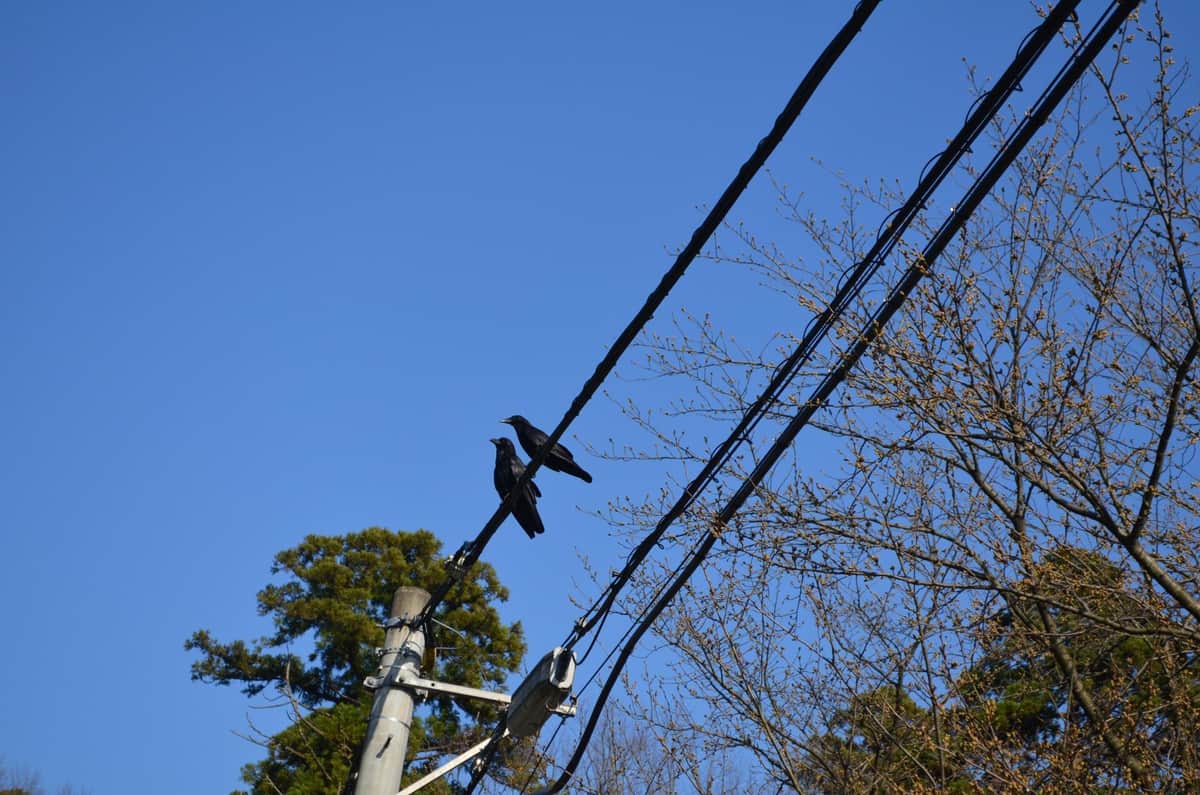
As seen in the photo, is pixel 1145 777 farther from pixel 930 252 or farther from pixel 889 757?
pixel 930 252

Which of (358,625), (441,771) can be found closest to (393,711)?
(441,771)

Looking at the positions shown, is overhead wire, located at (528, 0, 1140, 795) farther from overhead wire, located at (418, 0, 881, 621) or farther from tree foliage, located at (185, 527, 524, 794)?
tree foliage, located at (185, 527, 524, 794)

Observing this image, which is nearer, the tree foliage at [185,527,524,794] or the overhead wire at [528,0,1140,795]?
the overhead wire at [528,0,1140,795]

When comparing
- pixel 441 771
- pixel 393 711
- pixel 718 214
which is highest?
pixel 718 214

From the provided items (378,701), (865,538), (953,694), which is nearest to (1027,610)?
(953,694)

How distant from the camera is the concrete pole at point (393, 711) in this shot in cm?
525

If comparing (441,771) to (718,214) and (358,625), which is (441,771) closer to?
(718,214)

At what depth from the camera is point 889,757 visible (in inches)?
379

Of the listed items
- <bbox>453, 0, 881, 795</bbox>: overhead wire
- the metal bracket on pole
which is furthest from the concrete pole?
<bbox>453, 0, 881, 795</bbox>: overhead wire

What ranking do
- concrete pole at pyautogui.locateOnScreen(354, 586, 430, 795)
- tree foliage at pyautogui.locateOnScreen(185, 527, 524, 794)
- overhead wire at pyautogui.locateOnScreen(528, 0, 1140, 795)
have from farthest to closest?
tree foliage at pyautogui.locateOnScreen(185, 527, 524, 794)
concrete pole at pyautogui.locateOnScreen(354, 586, 430, 795)
overhead wire at pyautogui.locateOnScreen(528, 0, 1140, 795)

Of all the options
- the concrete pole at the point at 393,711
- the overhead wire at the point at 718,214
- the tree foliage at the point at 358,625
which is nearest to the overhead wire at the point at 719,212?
the overhead wire at the point at 718,214

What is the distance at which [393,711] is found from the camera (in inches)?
215

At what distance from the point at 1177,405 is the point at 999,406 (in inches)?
35.2

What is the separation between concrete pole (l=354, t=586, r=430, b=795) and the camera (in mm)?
5250
